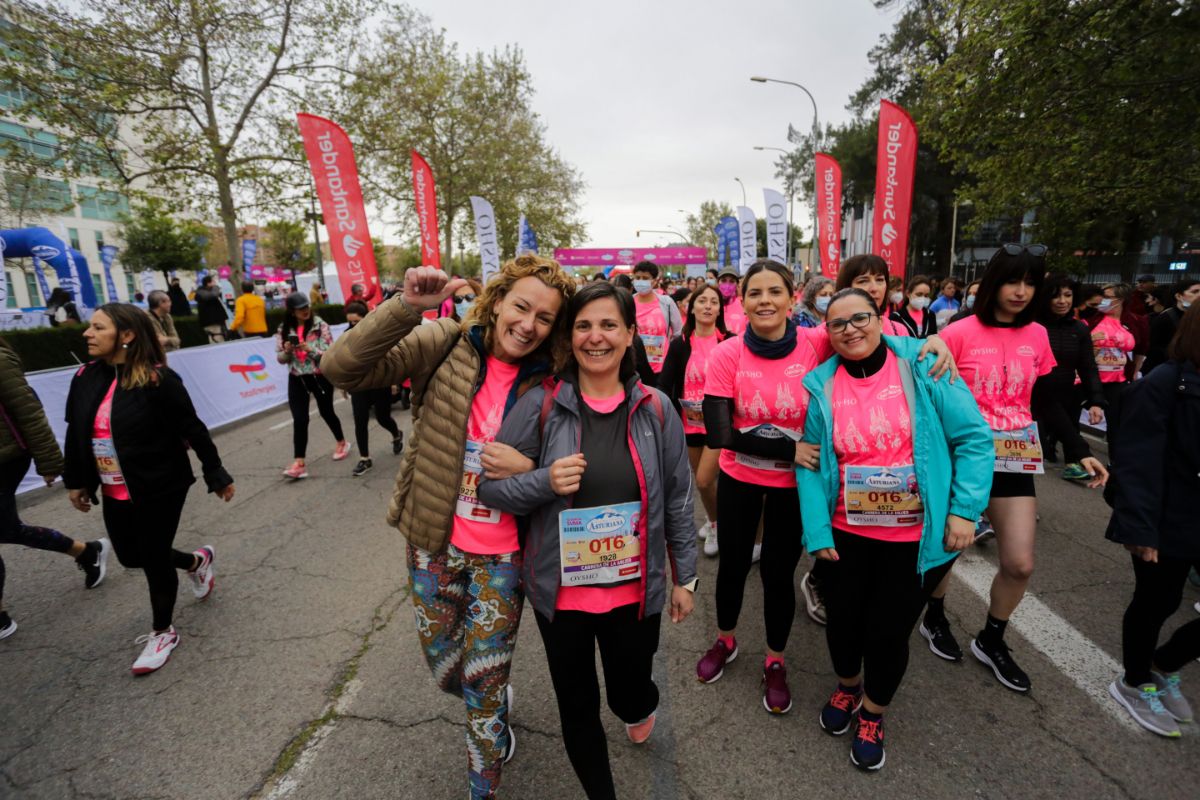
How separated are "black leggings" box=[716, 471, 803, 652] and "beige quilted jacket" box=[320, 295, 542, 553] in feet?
4.71

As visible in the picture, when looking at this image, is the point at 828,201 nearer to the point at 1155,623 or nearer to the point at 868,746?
the point at 1155,623

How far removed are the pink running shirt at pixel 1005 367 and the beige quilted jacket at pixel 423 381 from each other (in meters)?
2.41

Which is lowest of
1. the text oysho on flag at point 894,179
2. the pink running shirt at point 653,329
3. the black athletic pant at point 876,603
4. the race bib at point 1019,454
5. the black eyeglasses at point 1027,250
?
the black athletic pant at point 876,603

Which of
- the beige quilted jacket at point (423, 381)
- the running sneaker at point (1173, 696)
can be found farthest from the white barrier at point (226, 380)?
the running sneaker at point (1173, 696)

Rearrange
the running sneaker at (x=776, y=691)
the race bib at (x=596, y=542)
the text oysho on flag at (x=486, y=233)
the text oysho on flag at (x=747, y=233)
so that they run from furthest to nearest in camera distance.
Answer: the text oysho on flag at (x=747, y=233) → the text oysho on flag at (x=486, y=233) → the running sneaker at (x=776, y=691) → the race bib at (x=596, y=542)

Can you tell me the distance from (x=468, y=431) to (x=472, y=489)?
20 cm

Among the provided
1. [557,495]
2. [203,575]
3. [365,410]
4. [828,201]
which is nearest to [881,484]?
[557,495]

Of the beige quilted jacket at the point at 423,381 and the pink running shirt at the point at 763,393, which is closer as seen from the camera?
the beige quilted jacket at the point at 423,381

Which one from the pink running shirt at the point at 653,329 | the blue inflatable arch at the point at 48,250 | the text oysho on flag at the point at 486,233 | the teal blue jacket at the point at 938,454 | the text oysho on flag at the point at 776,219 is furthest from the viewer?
the blue inflatable arch at the point at 48,250

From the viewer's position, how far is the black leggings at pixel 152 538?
9.75 feet

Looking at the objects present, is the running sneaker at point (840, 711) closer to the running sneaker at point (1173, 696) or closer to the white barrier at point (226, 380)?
the running sneaker at point (1173, 696)

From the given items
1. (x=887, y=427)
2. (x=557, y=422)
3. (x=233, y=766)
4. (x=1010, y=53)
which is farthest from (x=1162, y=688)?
(x=1010, y=53)

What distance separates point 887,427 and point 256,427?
9239 mm

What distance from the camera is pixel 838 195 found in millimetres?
11328
